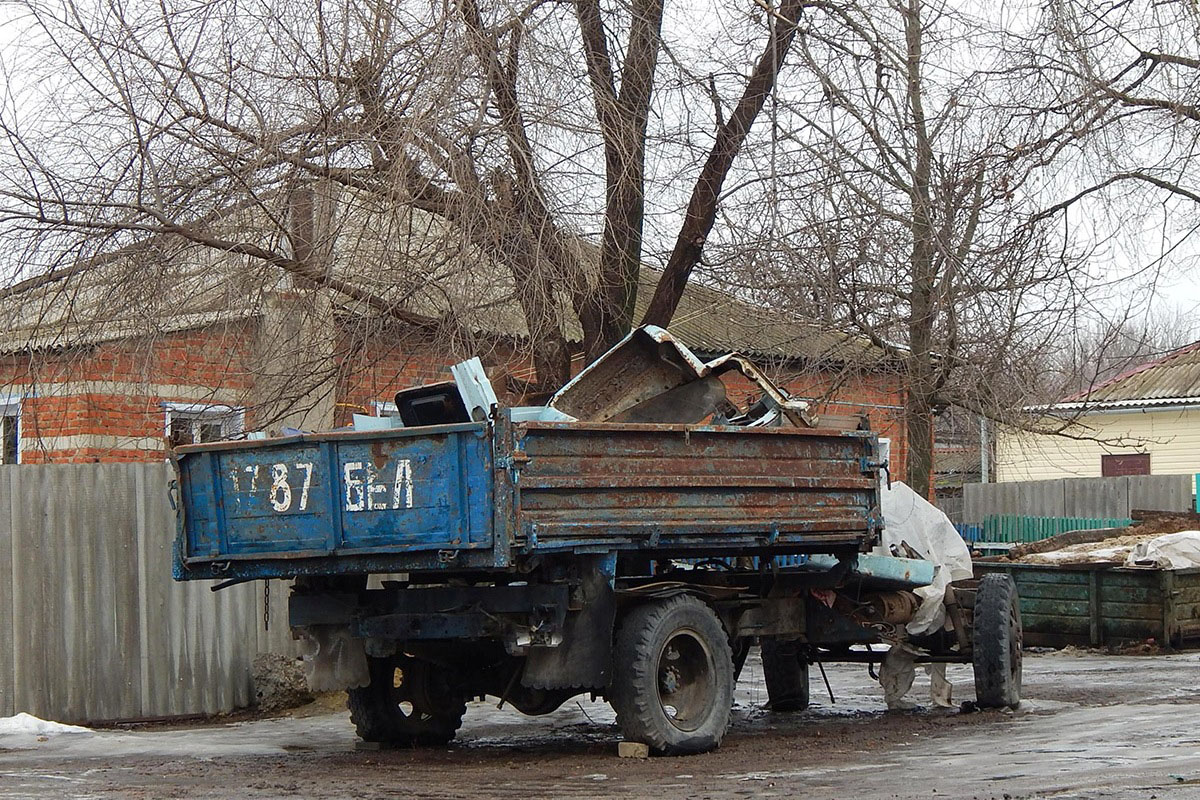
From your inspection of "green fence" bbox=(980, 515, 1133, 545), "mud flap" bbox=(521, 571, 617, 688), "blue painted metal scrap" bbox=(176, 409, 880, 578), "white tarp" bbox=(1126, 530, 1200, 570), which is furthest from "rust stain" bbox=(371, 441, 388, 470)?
→ "green fence" bbox=(980, 515, 1133, 545)

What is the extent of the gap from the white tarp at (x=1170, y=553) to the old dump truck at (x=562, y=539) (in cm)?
649

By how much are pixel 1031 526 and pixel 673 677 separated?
1748cm

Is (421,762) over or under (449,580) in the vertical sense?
under

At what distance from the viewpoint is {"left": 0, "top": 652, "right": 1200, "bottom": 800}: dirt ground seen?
290 inches

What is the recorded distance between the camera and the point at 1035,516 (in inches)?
1075

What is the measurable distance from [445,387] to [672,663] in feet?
6.88

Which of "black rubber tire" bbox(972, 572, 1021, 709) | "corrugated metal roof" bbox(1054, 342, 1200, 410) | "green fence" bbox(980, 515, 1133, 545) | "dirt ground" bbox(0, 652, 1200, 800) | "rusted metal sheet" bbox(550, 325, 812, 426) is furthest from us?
"corrugated metal roof" bbox(1054, 342, 1200, 410)

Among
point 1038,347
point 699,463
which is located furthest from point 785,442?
point 1038,347

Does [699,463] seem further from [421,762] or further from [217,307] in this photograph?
[217,307]

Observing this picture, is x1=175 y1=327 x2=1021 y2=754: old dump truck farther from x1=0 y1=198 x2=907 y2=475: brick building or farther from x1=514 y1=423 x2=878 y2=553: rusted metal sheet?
x1=0 y1=198 x2=907 y2=475: brick building

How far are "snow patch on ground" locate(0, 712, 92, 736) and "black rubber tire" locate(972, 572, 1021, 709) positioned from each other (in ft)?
20.2

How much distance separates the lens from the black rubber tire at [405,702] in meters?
9.64

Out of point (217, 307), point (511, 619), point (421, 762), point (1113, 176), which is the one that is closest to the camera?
point (511, 619)

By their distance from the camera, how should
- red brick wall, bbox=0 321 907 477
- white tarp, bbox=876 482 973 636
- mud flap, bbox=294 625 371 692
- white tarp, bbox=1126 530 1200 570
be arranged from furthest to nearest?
white tarp, bbox=1126 530 1200 570 → white tarp, bbox=876 482 973 636 → red brick wall, bbox=0 321 907 477 → mud flap, bbox=294 625 371 692
